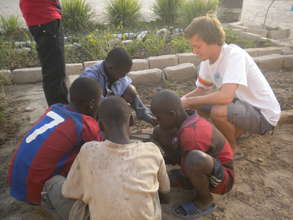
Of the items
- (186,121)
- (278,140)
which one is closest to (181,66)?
(278,140)

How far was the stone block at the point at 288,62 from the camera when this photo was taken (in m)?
4.72

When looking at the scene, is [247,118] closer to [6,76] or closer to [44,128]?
[44,128]

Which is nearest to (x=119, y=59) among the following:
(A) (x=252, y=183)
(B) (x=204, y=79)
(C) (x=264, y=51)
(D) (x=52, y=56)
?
(B) (x=204, y=79)

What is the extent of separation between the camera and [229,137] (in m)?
2.67

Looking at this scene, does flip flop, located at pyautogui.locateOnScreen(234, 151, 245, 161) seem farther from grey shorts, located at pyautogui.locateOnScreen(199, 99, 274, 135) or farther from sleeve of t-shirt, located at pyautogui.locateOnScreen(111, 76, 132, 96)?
sleeve of t-shirt, located at pyautogui.locateOnScreen(111, 76, 132, 96)

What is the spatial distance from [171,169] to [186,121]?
0.74m

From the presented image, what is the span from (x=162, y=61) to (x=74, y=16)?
8.79 ft

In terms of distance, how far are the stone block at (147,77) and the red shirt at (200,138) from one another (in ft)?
7.51

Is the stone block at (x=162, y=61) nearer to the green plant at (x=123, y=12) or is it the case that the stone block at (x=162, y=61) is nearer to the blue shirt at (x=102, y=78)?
the blue shirt at (x=102, y=78)

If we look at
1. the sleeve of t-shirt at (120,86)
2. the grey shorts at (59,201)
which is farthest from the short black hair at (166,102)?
the sleeve of t-shirt at (120,86)

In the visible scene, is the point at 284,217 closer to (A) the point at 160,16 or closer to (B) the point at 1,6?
(A) the point at 160,16

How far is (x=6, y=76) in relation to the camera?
4402 millimetres

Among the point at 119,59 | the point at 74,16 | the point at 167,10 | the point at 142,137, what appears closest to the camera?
the point at 119,59

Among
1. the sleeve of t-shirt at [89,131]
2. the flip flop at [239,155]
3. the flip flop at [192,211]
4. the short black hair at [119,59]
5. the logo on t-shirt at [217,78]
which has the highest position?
the short black hair at [119,59]
